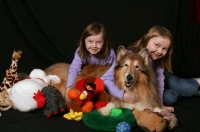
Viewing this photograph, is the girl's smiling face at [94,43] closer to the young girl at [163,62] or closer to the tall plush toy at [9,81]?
the young girl at [163,62]

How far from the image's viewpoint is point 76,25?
4.32 m

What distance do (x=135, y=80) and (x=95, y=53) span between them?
2.17 feet

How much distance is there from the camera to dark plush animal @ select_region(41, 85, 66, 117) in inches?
113

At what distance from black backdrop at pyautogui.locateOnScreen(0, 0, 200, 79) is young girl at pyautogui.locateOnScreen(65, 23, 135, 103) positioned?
1.02m

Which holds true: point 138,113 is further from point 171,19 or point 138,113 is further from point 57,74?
point 171,19

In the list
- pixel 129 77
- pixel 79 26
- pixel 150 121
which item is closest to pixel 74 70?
pixel 129 77

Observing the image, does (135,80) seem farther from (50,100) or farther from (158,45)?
(50,100)

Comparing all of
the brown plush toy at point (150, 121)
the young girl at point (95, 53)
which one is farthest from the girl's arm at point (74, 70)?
the brown plush toy at point (150, 121)

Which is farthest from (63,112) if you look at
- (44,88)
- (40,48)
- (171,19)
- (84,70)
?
(171,19)

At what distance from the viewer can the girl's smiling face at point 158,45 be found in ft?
10.1

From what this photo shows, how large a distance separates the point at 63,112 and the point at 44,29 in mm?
1620

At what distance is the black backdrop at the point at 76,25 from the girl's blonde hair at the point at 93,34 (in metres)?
1.01

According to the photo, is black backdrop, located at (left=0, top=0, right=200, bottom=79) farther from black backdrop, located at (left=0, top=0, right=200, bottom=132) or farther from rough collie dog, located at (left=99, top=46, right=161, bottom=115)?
rough collie dog, located at (left=99, top=46, right=161, bottom=115)

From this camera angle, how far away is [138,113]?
2.76 metres
